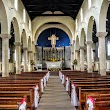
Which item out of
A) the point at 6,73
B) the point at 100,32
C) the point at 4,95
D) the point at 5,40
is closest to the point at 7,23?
the point at 5,40

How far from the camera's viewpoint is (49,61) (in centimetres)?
4056

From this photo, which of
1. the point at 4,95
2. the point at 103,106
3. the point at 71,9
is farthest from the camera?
the point at 71,9

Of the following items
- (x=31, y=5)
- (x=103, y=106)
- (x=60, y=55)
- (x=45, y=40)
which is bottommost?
(x=103, y=106)

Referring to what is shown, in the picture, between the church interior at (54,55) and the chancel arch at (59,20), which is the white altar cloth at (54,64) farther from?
the chancel arch at (59,20)

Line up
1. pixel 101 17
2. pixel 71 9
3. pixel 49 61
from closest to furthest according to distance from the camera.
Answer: pixel 101 17
pixel 71 9
pixel 49 61

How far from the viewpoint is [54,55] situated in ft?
136

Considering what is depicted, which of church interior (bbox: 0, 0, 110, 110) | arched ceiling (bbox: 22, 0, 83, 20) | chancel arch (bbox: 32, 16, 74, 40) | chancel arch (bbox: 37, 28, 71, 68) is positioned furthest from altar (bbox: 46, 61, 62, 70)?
arched ceiling (bbox: 22, 0, 83, 20)

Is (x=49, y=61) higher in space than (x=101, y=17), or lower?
lower

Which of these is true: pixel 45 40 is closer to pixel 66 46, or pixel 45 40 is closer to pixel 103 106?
pixel 66 46

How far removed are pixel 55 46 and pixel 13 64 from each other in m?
10.2

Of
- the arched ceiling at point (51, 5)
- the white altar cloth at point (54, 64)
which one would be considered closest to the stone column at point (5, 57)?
the arched ceiling at point (51, 5)

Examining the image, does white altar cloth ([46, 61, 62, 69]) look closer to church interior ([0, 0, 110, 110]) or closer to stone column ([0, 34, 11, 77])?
church interior ([0, 0, 110, 110])

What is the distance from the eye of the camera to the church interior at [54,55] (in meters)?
7.41

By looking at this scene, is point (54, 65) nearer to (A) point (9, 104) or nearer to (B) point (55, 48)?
(B) point (55, 48)
